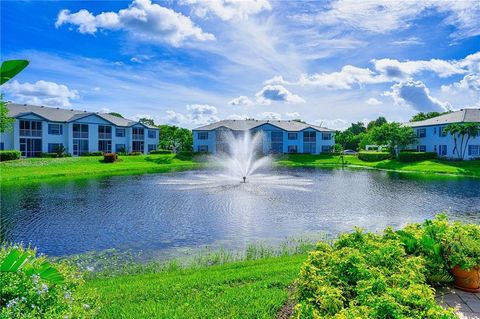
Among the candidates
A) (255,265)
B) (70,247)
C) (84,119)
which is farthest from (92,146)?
(255,265)

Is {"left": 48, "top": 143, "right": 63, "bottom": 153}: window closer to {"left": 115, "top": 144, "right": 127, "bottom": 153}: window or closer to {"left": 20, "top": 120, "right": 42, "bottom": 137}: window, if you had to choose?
{"left": 20, "top": 120, "right": 42, "bottom": 137}: window

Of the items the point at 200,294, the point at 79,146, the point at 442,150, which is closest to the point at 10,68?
the point at 200,294

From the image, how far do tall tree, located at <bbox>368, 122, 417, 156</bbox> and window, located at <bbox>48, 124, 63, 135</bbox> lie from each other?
58.5 metres

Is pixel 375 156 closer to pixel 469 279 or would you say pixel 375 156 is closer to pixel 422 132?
pixel 422 132

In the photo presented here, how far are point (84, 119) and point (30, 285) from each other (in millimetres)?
65747

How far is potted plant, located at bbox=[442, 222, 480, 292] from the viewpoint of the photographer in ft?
22.9

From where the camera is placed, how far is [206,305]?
7.01 metres

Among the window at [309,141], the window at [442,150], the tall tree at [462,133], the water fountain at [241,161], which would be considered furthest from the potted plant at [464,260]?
the window at [309,141]


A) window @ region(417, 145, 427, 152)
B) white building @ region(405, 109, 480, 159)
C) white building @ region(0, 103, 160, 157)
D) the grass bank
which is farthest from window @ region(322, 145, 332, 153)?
white building @ region(0, 103, 160, 157)

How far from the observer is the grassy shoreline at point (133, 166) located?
1549 inches

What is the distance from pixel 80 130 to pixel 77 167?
67.3 feet

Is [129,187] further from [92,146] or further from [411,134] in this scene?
[411,134]

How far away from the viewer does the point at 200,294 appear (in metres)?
7.65

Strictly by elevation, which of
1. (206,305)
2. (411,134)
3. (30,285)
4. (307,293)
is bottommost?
(206,305)
